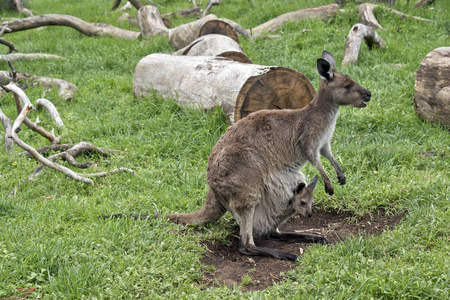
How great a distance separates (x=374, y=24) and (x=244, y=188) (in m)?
7.42

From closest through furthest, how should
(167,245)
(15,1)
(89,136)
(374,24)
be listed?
(167,245)
(89,136)
(374,24)
(15,1)

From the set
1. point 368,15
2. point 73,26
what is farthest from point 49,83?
point 368,15

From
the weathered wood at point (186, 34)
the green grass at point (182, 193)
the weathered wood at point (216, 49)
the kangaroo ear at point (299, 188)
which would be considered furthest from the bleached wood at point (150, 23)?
the kangaroo ear at point (299, 188)

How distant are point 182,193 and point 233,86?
162 centimetres

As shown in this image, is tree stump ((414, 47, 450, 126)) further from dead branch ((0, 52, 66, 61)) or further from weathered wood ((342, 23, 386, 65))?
dead branch ((0, 52, 66, 61))

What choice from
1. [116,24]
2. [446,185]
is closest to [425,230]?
[446,185]

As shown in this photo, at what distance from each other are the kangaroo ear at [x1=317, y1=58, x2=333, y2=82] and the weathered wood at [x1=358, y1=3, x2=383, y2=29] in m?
6.44

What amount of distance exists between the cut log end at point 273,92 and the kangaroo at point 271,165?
144 cm

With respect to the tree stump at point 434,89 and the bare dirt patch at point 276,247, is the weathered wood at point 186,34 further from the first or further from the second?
the bare dirt patch at point 276,247

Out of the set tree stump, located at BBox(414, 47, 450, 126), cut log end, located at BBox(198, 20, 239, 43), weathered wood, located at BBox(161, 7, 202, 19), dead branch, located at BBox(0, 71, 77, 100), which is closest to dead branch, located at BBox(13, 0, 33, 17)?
weathered wood, located at BBox(161, 7, 202, 19)

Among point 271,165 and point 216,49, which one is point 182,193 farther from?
point 216,49

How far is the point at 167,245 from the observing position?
156 inches

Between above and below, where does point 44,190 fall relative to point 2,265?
below

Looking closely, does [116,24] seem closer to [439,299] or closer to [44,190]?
[44,190]
